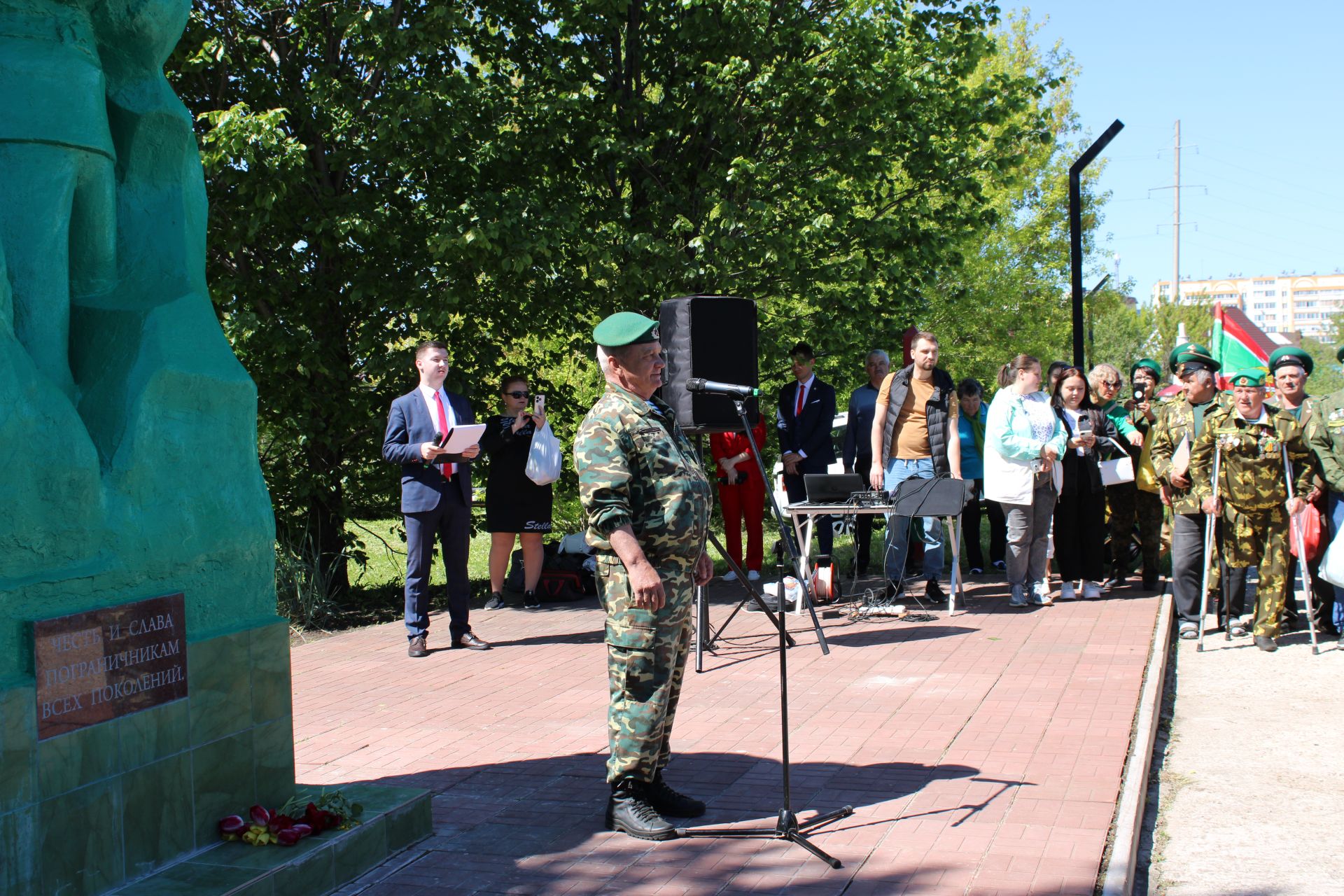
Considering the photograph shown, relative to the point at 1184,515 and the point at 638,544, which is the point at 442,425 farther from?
the point at 1184,515

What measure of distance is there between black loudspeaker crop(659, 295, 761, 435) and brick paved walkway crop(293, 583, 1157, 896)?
1648 mm

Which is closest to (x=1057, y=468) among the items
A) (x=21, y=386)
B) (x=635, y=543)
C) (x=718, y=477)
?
(x=718, y=477)

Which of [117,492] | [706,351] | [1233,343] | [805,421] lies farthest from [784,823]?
[1233,343]

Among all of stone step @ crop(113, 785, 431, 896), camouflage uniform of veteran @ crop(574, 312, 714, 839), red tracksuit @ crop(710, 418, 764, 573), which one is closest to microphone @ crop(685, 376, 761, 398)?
camouflage uniform of veteran @ crop(574, 312, 714, 839)

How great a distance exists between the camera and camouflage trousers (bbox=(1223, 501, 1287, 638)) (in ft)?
27.7

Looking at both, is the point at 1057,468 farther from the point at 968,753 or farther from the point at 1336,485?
the point at 968,753

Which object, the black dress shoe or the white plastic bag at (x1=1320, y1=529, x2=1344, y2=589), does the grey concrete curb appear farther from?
the black dress shoe

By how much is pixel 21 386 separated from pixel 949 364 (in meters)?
20.9

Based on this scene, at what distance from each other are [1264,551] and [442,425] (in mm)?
5796

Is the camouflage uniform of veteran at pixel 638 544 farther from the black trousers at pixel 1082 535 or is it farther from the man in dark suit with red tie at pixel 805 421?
the man in dark suit with red tie at pixel 805 421

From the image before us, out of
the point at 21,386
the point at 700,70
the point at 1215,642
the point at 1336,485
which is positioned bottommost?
the point at 1215,642

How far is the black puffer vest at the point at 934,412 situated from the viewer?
10188 millimetres

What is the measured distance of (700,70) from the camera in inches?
474

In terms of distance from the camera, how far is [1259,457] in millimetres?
8352
